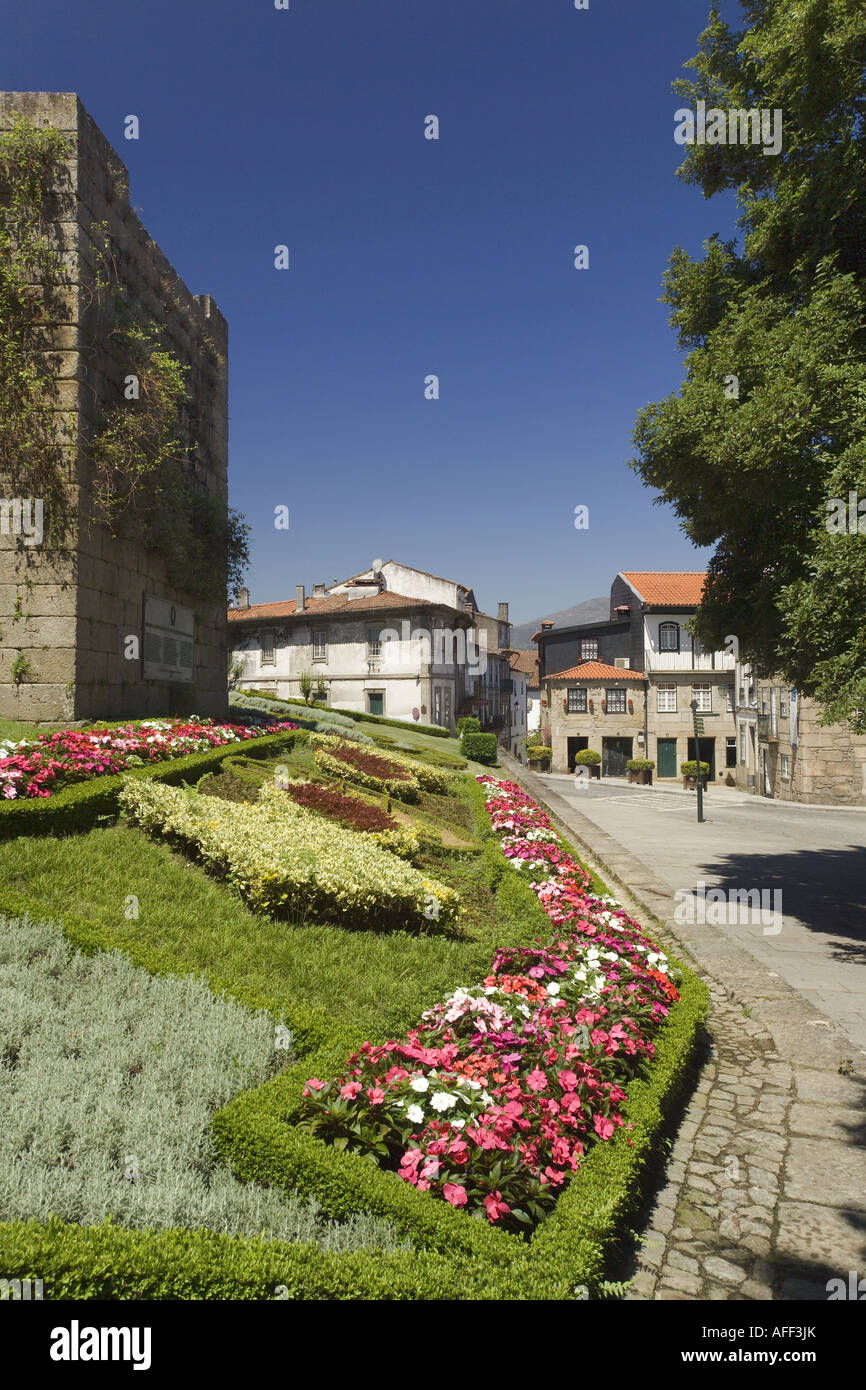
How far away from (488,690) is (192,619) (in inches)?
1748

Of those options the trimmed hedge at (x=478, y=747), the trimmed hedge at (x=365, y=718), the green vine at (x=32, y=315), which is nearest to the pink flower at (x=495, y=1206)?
the green vine at (x=32, y=315)

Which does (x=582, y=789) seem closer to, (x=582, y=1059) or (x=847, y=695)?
(x=847, y=695)

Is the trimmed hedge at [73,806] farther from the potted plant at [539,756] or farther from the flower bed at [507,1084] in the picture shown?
the potted plant at [539,756]

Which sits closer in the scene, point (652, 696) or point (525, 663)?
point (652, 696)

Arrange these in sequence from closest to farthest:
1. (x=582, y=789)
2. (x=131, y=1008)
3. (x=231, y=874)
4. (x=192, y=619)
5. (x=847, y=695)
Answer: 1. (x=131, y=1008)
2. (x=231, y=874)
3. (x=847, y=695)
4. (x=192, y=619)
5. (x=582, y=789)

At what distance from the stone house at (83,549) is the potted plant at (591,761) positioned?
33137 mm

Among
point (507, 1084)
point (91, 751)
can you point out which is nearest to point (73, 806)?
point (91, 751)

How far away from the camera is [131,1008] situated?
4660 mm

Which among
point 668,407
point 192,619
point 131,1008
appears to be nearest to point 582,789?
point 192,619

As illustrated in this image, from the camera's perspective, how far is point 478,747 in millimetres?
30734

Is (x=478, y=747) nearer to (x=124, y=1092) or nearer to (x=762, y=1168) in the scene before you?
(x=762, y=1168)


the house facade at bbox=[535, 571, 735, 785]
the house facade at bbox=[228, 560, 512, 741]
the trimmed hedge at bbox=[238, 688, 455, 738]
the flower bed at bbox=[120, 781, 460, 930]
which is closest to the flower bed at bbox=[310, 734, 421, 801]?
the flower bed at bbox=[120, 781, 460, 930]

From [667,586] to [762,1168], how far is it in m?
44.1
